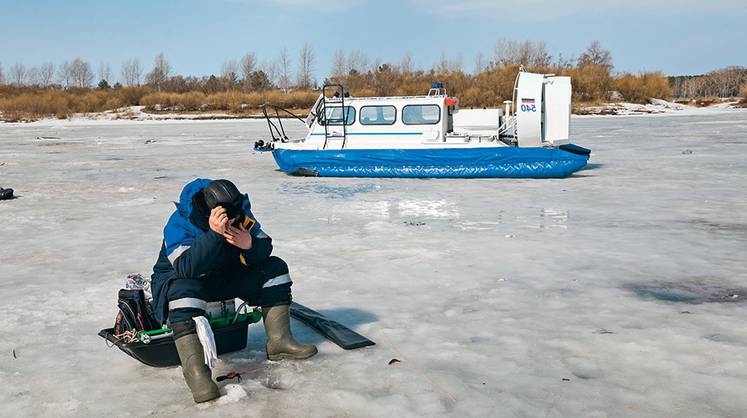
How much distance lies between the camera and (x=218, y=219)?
2906 mm

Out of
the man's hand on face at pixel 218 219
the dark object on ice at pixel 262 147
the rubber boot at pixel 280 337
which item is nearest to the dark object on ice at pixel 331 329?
the rubber boot at pixel 280 337

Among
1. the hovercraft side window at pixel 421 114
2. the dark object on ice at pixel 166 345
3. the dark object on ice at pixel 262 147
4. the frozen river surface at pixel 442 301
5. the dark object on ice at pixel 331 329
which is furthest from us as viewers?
the dark object on ice at pixel 262 147

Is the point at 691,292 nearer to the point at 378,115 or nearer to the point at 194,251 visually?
the point at 194,251

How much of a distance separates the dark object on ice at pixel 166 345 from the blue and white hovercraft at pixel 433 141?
855 centimetres

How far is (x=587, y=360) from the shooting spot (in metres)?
3.42

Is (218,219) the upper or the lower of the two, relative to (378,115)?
lower

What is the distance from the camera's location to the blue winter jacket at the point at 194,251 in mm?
Answer: 2966

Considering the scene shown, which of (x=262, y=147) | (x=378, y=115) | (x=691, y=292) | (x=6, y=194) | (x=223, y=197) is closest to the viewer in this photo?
(x=223, y=197)

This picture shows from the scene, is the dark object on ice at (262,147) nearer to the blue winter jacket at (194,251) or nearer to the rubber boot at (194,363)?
the blue winter jacket at (194,251)

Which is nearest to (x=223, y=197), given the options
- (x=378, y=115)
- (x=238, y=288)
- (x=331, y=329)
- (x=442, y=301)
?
(x=238, y=288)

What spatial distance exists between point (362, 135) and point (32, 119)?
38823mm

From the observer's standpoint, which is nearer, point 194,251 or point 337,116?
point 194,251

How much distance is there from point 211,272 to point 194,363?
399 mm

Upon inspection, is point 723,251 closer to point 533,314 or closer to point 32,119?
point 533,314
